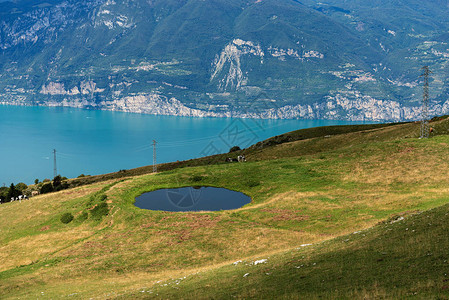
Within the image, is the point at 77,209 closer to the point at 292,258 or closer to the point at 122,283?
the point at 122,283

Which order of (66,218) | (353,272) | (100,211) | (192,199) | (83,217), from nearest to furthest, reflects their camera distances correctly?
(353,272), (100,211), (83,217), (66,218), (192,199)

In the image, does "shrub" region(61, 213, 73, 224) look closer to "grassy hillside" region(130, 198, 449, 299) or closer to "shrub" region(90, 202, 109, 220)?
"shrub" region(90, 202, 109, 220)

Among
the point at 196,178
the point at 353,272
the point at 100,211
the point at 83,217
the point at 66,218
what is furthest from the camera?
the point at 196,178

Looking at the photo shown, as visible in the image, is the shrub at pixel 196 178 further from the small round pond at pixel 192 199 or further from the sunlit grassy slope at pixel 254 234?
the small round pond at pixel 192 199

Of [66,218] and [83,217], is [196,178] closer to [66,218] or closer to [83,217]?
[83,217]

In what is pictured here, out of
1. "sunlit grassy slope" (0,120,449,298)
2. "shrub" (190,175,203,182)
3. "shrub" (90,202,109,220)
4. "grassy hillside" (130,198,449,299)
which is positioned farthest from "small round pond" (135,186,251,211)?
"grassy hillside" (130,198,449,299)

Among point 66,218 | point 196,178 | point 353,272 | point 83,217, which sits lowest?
point 66,218

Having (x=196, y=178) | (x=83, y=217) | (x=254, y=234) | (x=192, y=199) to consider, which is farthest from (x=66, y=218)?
(x=254, y=234)

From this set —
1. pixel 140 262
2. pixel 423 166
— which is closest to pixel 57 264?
pixel 140 262
